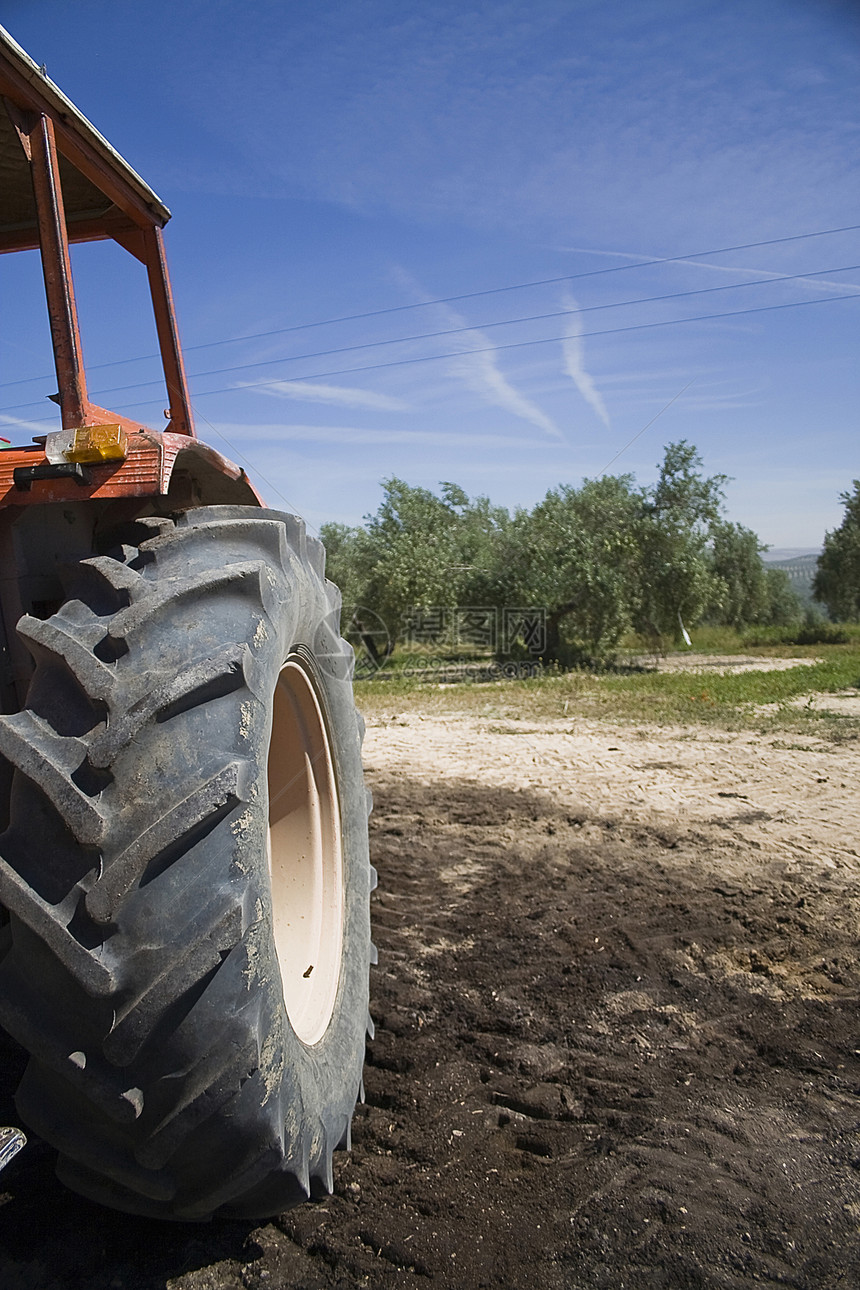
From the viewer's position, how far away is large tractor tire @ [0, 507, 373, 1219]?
1349 mm

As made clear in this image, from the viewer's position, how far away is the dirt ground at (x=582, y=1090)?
1896mm

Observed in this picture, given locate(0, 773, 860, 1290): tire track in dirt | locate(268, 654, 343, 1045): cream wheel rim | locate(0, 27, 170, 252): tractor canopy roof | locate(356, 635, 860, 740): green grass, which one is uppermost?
locate(0, 27, 170, 252): tractor canopy roof

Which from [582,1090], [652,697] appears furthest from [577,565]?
[582,1090]

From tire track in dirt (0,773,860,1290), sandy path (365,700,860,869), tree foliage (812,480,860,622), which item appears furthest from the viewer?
tree foliage (812,480,860,622)

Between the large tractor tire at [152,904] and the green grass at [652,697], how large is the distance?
7867mm

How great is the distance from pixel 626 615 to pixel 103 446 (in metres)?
17.0

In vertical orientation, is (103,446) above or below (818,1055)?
above

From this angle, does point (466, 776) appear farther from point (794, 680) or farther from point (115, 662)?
point (794, 680)

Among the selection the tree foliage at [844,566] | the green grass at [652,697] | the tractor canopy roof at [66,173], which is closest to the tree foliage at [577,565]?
the green grass at [652,697]

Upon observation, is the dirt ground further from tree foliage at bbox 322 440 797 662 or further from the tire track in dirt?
tree foliage at bbox 322 440 797 662

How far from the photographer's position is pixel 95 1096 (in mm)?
1344

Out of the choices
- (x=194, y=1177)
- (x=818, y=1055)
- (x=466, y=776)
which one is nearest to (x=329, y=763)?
(x=194, y=1177)

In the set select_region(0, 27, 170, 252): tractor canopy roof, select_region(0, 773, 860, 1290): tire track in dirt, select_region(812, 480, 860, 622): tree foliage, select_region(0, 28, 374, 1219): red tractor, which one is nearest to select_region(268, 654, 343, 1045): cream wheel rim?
select_region(0, 28, 374, 1219): red tractor

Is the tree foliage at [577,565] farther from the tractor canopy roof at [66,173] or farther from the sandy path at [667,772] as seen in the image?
the tractor canopy roof at [66,173]
